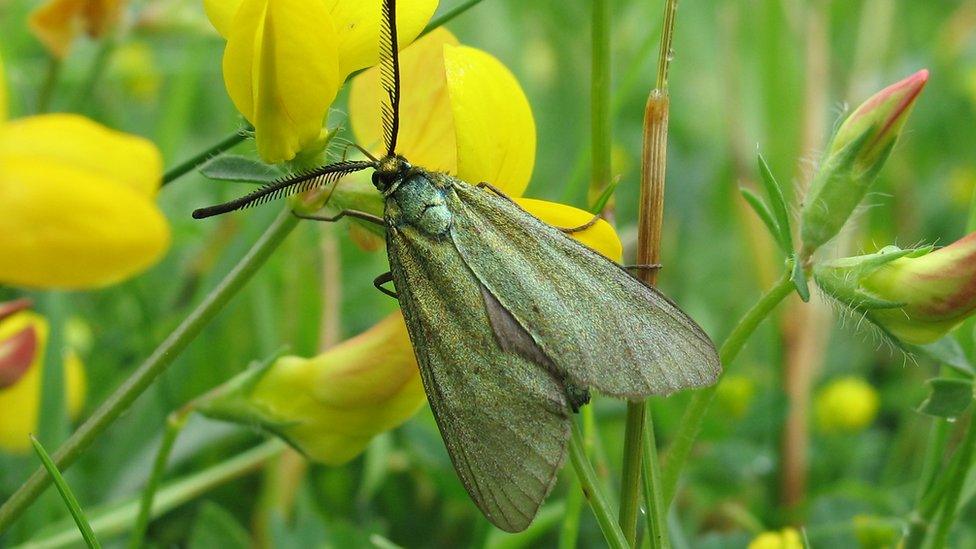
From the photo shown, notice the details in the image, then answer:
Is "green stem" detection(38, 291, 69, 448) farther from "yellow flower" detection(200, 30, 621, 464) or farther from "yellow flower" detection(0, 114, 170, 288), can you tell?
"yellow flower" detection(0, 114, 170, 288)

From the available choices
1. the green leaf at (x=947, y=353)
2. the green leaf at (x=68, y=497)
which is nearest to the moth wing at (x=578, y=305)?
the green leaf at (x=947, y=353)

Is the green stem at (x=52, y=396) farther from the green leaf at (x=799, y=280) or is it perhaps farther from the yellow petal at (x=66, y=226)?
the green leaf at (x=799, y=280)

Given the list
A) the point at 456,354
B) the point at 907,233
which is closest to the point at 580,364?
the point at 456,354

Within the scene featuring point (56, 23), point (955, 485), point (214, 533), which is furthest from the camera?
point (56, 23)

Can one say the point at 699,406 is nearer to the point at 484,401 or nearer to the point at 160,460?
the point at 484,401

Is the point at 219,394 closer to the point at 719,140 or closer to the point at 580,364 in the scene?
the point at 580,364

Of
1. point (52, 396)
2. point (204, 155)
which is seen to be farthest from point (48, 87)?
point (204, 155)
